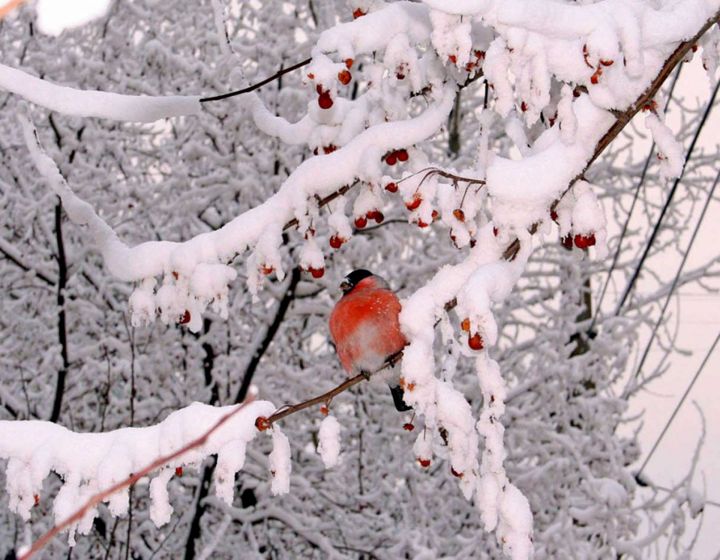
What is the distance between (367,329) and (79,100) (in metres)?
1.27

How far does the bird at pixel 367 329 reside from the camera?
3.45 metres

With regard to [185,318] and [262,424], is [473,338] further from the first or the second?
[185,318]

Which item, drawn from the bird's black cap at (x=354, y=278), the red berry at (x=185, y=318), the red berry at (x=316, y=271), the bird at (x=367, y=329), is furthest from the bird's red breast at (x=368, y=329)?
the red berry at (x=185, y=318)

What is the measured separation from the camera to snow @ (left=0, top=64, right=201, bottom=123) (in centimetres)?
293

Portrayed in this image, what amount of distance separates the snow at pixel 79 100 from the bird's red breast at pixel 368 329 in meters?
0.99

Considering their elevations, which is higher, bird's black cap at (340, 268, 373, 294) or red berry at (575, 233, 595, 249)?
red berry at (575, 233, 595, 249)

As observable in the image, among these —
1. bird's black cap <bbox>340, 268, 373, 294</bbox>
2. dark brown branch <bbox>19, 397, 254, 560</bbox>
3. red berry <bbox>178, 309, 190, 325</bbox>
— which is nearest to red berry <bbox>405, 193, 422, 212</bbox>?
red berry <bbox>178, 309, 190, 325</bbox>

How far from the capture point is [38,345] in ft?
28.3

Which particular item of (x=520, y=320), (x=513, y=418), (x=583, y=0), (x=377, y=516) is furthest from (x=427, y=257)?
(x=583, y=0)

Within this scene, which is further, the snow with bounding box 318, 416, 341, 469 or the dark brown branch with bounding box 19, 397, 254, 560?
the snow with bounding box 318, 416, 341, 469

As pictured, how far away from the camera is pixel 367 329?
11.4 feet

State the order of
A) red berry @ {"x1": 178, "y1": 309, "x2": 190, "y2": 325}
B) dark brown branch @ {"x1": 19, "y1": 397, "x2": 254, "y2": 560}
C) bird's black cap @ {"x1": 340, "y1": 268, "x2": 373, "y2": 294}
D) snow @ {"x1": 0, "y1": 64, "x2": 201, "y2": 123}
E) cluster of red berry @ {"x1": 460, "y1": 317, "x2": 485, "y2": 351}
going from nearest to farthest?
dark brown branch @ {"x1": 19, "y1": 397, "x2": 254, "y2": 560} → cluster of red berry @ {"x1": 460, "y1": 317, "x2": 485, "y2": 351} → snow @ {"x1": 0, "y1": 64, "x2": 201, "y2": 123} → red berry @ {"x1": 178, "y1": 309, "x2": 190, "y2": 325} → bird's black cap @ {"x1": 340, "y1": 268, "x2": 373, "y2": 294}

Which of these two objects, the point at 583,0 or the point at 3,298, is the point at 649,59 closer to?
the point at 583,0

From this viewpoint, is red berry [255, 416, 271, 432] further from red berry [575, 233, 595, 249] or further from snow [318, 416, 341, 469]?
red berry [575, 233, 595, 249]
